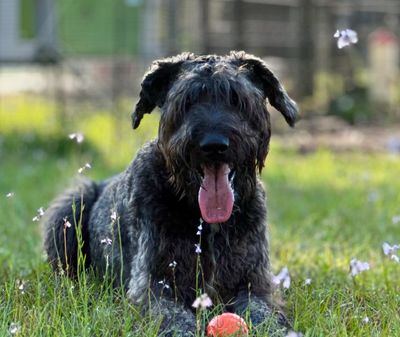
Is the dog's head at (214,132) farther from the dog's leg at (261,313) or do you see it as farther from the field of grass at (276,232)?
the field of grass at (276,232)

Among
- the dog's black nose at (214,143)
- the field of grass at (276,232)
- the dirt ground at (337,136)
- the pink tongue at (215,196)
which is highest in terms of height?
the dog's black nose at (214,143)

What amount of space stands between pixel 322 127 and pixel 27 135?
209 inches

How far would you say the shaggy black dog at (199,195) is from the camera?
14.8 feet

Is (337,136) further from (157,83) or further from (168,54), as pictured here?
(157,83)

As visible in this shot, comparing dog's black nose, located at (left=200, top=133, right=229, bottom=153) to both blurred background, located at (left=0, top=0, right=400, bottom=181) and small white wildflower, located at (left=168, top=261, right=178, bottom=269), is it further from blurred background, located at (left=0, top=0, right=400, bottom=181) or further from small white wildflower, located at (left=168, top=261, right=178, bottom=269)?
blurred background, located at (left=0, top=0, right=400, bottom=181)

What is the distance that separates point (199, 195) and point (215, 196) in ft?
0.31

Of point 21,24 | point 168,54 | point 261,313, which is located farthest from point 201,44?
point 261,313

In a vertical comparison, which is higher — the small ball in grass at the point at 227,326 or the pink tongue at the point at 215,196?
the pink tongue at the point at 215,196

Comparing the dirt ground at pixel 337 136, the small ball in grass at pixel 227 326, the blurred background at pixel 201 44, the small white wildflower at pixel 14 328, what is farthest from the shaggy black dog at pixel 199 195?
the dirt ground at pixel 337 136

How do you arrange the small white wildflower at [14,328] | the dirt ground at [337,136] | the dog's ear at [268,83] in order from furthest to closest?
the dirt ground at [337,136], the dog's ear at [268,83], the small white wildflower at [14,328]

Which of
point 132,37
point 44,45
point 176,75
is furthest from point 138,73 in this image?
point 176,75

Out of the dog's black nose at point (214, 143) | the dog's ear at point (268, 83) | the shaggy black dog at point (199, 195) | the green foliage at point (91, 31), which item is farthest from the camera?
the green foliage at point (91, 31)

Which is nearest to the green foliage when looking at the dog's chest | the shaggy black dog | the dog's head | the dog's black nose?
the shaggy black dog

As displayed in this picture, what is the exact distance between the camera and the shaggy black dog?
4.52 m
